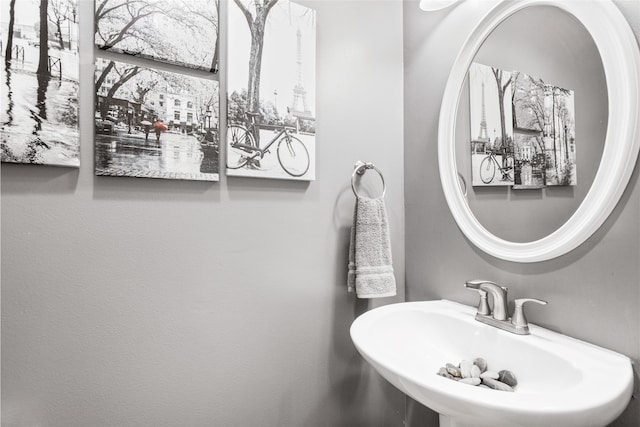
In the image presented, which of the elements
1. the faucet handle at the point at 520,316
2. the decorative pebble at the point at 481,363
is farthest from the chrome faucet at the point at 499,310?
the decorative pebble at the point at 481,363

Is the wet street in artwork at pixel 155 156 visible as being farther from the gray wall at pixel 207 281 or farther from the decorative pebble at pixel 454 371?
the decorative pebble at pixel 454 371

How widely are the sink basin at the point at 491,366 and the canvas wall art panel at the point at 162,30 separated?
0.92 m

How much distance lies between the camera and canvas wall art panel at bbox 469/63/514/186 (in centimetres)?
99

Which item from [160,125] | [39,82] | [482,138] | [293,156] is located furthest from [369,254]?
[39,82]

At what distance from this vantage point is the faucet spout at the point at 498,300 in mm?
913

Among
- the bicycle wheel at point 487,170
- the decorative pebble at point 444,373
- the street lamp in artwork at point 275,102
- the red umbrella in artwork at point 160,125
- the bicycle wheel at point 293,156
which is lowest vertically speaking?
the decorative pebble at point 444,373

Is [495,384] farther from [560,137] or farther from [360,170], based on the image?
[360,170]

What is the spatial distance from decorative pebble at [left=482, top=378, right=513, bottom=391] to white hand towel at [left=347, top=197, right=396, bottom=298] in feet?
1.35

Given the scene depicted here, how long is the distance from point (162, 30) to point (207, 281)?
73 cm

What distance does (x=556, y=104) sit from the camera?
2.87ft

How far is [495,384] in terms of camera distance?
78cm

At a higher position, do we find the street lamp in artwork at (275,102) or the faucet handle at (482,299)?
the street lamp in artwork at (275,102)

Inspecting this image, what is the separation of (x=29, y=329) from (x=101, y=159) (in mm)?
446

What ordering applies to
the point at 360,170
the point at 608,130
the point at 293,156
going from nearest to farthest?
the point at 608,130, the point at 293,156, the point at 360,170
